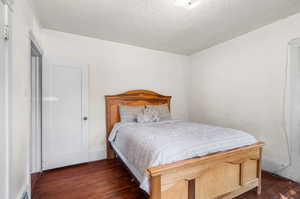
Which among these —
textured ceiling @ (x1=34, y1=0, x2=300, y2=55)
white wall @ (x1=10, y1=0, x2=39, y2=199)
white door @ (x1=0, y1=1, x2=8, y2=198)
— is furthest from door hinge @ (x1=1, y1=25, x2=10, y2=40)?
textured ceiling @ (x1=34, y1=0, x2=300, y2=55)

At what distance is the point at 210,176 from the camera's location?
1.46m

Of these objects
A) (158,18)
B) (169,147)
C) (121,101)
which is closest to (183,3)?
(158,18)

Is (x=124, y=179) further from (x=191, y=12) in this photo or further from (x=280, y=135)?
(x=191, y=12)

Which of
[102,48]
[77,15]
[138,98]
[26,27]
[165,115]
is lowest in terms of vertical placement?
[165,115]

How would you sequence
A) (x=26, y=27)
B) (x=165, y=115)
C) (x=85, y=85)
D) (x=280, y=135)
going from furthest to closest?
(x=165, y=115), (x=85, y=85), (x=280, y=135), (x=26, y=27)

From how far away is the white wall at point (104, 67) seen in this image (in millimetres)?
2629

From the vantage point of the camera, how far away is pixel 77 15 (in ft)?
6.97

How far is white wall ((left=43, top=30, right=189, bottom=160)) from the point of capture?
104 inches

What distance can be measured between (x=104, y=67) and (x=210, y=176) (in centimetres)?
267

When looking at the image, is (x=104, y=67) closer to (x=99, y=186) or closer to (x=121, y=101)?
(x=121, y=101)

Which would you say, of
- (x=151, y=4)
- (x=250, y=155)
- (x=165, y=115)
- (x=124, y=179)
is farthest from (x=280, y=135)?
(x=151, y=4)

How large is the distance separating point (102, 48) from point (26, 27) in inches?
58.1

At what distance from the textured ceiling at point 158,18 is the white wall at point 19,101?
2.18ft

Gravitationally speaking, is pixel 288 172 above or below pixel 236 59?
below
